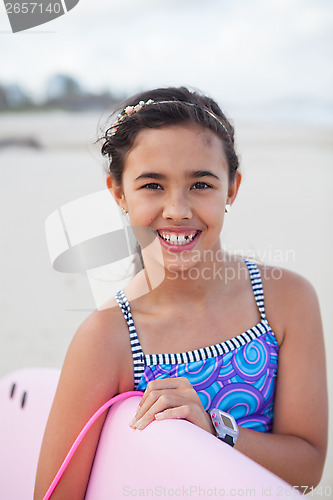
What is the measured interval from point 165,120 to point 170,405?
0.56m

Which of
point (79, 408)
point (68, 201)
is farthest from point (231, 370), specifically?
point (68, 201)

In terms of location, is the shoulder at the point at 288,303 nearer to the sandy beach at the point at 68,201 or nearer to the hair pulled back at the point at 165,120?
the hair pulled back at the point at 165,120

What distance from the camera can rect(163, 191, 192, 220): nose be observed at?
1058 mm

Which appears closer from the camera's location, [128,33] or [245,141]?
[245,141]

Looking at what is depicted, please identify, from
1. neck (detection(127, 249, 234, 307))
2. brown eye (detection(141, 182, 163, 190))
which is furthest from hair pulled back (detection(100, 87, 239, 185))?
neck (detection(127, 249, 234, 307))

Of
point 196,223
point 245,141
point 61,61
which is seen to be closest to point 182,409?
point 196,223

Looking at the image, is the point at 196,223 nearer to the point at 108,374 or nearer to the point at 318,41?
the point at 108,374

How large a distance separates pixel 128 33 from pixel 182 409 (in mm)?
9940

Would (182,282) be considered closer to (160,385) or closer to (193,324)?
(193,324)

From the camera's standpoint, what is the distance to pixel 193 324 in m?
1.15

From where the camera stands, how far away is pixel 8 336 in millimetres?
3391

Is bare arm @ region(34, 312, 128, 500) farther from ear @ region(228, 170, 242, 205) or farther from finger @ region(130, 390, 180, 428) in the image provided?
ear @ region(228, 170, 242, 205)

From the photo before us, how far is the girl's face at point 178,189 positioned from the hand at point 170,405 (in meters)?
0.28

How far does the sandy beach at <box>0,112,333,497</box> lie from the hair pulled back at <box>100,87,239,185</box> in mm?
343
